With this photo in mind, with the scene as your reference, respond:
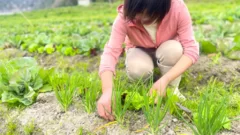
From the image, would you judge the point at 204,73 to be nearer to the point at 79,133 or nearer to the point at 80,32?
the point at 79,133

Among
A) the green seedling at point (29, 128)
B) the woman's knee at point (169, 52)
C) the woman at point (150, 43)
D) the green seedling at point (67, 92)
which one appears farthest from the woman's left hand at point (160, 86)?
the green seedling at point (29, 128)

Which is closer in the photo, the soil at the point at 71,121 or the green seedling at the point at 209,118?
the green seedling at the point at 209,118

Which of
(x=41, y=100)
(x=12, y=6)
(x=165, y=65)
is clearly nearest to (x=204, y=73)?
(x=165, y=65)

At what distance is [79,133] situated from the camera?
209 centimetres

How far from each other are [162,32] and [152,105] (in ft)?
2.85

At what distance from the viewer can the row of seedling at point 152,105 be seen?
179 cm

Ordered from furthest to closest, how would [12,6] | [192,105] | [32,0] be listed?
[32,0], [12,6], [192,105]

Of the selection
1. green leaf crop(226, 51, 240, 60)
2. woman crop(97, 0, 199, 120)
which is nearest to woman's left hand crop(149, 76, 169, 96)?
woman crop(97, 0, 199, 120)

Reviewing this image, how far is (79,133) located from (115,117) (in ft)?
0.83

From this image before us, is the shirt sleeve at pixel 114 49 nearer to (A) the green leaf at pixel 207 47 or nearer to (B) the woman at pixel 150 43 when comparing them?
(B) the woman at pixel 150 43

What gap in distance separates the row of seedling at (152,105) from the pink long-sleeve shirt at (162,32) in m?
0.29

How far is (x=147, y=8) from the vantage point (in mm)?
2152

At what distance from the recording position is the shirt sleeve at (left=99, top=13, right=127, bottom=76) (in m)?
2.45

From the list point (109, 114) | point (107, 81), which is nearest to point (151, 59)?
point (107, 81)
